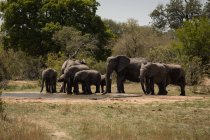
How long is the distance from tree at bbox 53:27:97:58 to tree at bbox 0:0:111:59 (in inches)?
146

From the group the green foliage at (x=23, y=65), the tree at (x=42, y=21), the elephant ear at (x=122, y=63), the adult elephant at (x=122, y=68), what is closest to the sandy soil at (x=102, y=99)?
the adult elephant at (x=122, y=68)

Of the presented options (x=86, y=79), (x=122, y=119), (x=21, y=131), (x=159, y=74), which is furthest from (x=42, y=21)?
(x=21, y=131)

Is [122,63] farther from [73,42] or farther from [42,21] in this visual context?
[42,21]

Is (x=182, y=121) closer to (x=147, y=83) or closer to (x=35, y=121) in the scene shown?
(x=35, y=121)

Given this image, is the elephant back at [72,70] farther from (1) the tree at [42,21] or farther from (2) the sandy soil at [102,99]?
(1) the tree at [42,21]

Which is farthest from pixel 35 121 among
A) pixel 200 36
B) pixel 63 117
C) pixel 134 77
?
pixel 200 36

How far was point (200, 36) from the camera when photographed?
147 ft

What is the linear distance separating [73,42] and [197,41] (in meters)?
12.5

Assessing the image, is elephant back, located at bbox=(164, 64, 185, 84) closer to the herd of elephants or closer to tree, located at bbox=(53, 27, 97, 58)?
the herd of elephants

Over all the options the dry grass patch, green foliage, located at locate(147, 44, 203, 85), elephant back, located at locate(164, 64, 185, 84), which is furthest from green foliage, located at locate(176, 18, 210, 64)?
the dry grass patch

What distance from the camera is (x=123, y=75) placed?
1227 inches

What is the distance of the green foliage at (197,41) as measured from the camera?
44.1 metres

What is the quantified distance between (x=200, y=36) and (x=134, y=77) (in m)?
15.9

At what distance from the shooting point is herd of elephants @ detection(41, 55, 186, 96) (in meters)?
28.2
